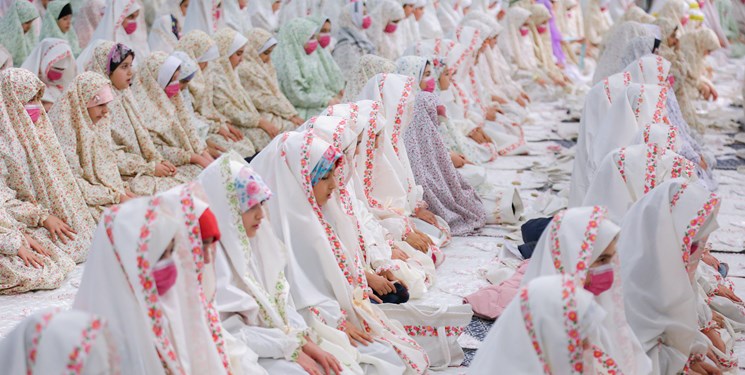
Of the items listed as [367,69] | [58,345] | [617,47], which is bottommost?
[617,47]

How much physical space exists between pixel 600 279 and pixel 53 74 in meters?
3.80

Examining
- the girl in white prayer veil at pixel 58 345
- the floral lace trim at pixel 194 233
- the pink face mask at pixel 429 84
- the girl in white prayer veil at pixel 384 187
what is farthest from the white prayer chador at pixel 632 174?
the girl in white prayer veil at pixel 58 345

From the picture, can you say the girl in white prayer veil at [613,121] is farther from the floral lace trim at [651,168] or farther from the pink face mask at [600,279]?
the pink face mask at [600,279]

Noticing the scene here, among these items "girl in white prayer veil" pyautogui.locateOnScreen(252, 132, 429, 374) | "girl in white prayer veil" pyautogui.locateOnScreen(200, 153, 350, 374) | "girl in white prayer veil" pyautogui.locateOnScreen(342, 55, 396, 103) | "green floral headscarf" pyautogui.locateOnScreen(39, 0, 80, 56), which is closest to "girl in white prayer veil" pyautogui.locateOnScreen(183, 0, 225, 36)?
"green floral headscarf" pyautogui.locateOnScreen(39, 0, 80, 56)

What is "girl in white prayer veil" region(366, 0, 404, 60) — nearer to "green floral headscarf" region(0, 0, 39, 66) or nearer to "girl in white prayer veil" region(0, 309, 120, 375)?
"green floral headscarf" region(0, 0, 39, 66)

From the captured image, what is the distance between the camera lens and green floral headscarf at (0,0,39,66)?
6.05 meters

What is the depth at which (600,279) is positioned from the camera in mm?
2676

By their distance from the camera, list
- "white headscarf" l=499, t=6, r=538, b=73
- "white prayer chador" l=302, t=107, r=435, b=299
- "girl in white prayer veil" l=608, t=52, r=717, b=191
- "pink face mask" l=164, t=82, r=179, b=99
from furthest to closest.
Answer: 1. "white headscarf" l=499, t=6, r=538, b=73
2. "girl in white prayer veil" l=608, t=52, r=717, b=191
3. "pink face mask" l=164, t=82, r=179, b=99
4. "white prayer chador" l=302, t=107, r=435, b=299

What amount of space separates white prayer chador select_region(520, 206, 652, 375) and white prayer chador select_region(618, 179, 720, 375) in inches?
15.7

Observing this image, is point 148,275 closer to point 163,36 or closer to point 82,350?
point 82,350

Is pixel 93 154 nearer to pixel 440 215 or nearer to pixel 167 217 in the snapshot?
pixel 440 215

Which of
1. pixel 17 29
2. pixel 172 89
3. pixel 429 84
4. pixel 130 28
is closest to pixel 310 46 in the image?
pixel 130 28

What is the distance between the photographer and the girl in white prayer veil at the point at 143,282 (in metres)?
2.24

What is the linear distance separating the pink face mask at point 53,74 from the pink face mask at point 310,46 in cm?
224
